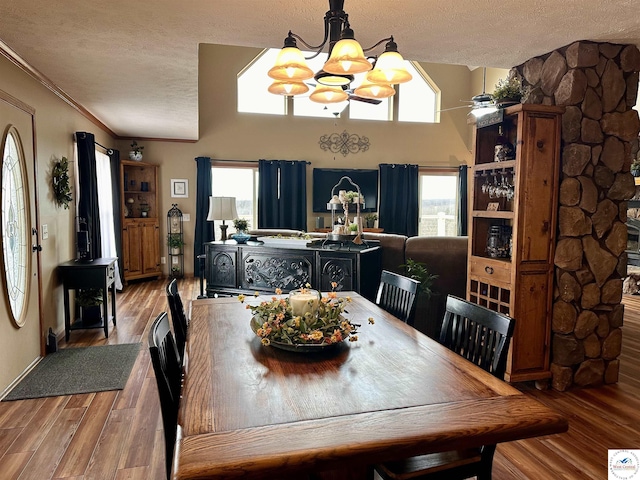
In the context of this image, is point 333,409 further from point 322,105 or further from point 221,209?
point 322,105

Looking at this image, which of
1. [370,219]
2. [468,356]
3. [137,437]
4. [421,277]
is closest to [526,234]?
[421,277]

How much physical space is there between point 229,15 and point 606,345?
135 inches

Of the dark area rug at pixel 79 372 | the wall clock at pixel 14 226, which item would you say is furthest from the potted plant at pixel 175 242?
the wall clock at pixel 14 226

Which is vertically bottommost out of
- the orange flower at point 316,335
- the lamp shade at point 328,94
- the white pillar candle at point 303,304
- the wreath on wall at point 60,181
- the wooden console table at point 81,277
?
the wooden console table at point 81,277

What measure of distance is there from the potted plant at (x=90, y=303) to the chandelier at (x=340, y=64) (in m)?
3.28

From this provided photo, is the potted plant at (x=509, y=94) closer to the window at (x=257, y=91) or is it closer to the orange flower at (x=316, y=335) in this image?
the orange flower at (x=316, y=335)

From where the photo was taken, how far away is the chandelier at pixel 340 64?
190 centimetres

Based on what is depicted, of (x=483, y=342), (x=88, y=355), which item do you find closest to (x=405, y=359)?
(x=483, y=342)

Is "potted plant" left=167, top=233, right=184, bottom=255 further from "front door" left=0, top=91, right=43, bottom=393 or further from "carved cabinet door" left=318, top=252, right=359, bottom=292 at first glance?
"carved cabinet door" left=318, top=252, right=359, bottom=292

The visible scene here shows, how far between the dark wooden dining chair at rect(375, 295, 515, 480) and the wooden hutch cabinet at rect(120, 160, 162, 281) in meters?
6.21

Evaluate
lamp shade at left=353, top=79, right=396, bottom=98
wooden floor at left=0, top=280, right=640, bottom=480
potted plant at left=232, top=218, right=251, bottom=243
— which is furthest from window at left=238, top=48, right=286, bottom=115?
lamp shade at left=353, top=79, right=396, bottom=98

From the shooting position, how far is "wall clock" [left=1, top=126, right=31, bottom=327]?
10.1 ft

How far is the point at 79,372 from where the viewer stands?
3426 millimetres

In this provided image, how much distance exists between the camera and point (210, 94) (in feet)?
26.5
